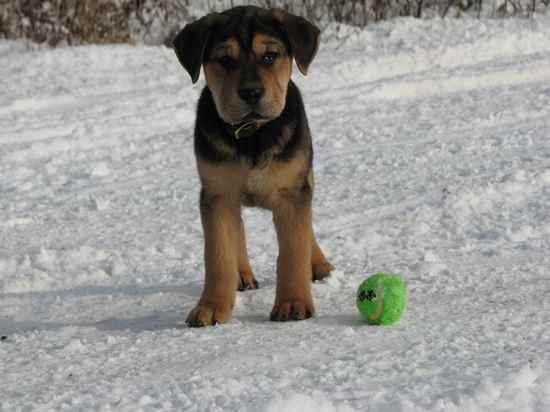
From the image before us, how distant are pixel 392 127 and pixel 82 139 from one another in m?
2.47

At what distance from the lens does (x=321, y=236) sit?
19.5ft

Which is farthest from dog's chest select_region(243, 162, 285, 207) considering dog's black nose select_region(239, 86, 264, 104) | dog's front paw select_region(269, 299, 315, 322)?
dog's front paw select_region(269, 299, 315, 322)

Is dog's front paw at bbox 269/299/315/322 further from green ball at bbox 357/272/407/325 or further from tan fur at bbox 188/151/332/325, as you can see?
green ball at bbox 357/272/407/325

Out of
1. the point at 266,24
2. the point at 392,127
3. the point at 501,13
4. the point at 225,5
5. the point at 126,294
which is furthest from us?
the point at 225,5

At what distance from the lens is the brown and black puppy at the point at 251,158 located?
4340 mm

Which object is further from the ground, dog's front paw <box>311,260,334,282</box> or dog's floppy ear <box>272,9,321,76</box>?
dog's floppy ear <box>272,9,321,76</box>

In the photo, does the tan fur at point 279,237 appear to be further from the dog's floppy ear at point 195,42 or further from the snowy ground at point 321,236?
the dog's floppy ear at point 195,42

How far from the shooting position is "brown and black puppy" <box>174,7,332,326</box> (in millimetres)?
4340

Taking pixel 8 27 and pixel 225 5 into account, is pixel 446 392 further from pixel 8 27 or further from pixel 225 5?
pixel 225 5

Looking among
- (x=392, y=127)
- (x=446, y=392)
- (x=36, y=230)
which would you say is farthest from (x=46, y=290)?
(x=392, y=127)

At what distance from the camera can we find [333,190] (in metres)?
6.79

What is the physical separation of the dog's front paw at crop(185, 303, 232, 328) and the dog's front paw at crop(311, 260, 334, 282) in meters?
0.81

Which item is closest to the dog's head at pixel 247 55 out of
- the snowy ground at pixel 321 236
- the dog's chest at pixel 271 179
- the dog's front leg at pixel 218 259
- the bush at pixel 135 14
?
the dog's chest at pixel 271 179

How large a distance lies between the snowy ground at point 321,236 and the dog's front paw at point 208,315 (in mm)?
75
